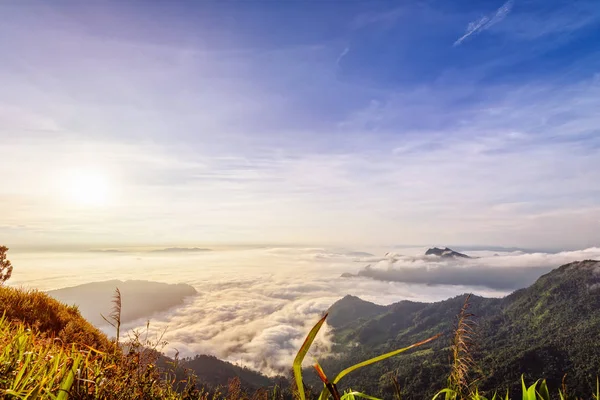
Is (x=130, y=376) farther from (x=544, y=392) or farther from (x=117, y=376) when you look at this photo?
(x=544, y=392)

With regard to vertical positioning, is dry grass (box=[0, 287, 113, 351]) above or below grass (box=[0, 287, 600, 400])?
below

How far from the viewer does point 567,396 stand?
2.83 metres

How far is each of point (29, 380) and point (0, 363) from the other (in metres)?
0.52

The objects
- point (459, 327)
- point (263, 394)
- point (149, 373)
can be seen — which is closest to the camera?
point (459, 327)

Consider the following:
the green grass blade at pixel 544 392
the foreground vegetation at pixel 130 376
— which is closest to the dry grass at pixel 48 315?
the foreground vegetation at pixel 130 376

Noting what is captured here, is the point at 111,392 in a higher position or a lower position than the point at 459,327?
lower

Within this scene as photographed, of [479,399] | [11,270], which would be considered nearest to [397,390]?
[479,399]

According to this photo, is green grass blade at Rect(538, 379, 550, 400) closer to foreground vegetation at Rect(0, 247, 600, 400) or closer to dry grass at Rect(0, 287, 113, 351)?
foreground vegetation at Rect(0, 247, 600, 400)

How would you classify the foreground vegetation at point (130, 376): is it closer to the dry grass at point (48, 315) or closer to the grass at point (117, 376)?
the grass at point (117, 376)

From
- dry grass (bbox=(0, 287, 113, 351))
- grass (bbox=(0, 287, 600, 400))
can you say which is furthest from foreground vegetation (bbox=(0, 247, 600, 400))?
dry grass (bbox=(0, 287, 113, 351))

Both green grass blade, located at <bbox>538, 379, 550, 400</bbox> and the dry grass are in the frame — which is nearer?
green grass blade, located at <bbox>538, 379, 550, 400</bbox>

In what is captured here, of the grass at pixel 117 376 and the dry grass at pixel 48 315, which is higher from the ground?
the grass at pixel 117 376

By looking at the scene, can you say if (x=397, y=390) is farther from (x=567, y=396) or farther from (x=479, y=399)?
(x=567, y=396)

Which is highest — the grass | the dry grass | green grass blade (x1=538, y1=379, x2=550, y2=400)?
green grass blade (x1=538, y1=379, x2=550, y2=400)
